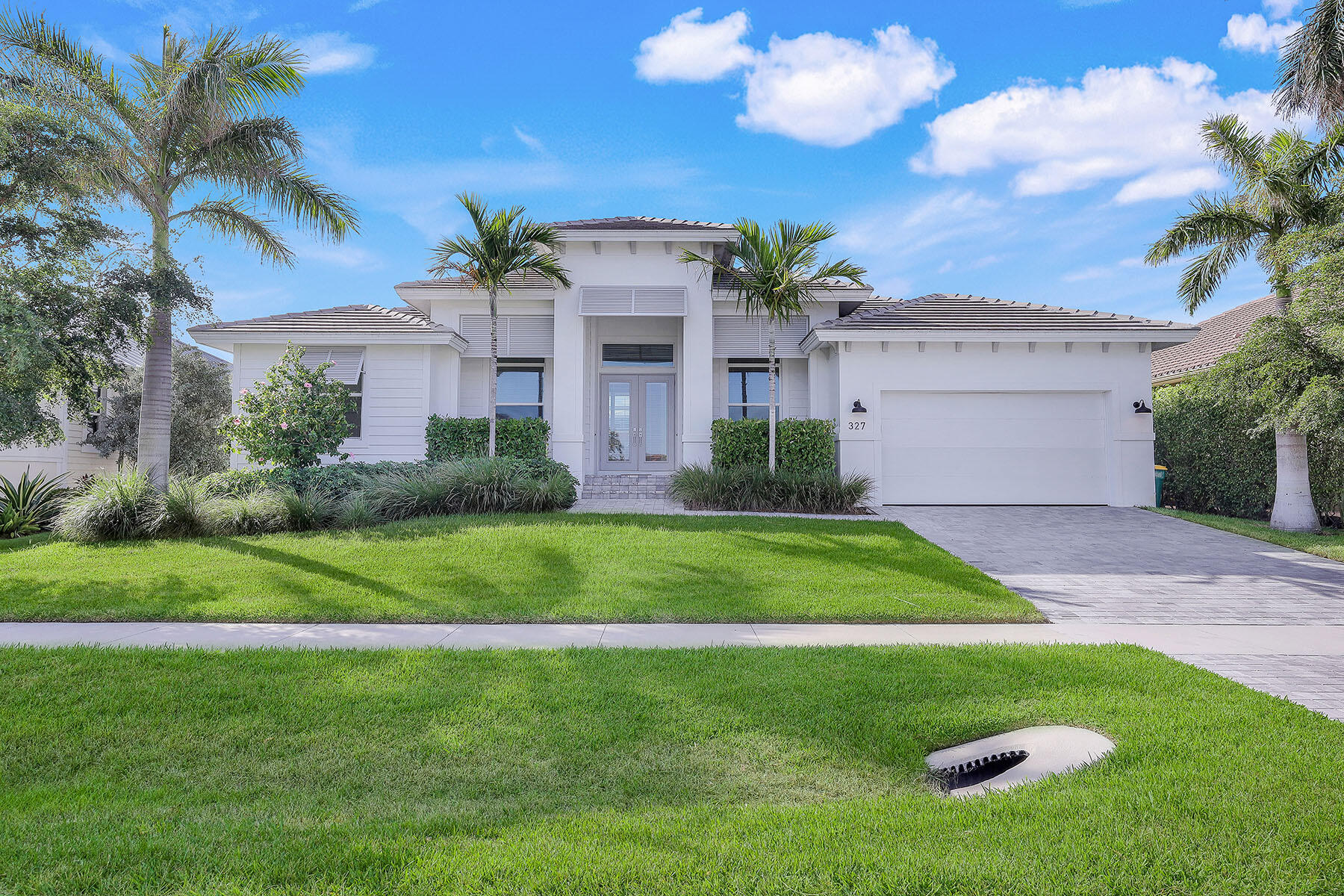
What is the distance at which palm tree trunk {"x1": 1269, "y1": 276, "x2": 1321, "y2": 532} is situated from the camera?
12.3 meters

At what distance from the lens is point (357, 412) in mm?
15773

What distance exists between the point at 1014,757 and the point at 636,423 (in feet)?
45.1

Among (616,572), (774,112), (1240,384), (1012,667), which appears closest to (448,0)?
(774,112)

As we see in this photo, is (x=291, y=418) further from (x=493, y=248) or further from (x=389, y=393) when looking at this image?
(x=493, y=248)

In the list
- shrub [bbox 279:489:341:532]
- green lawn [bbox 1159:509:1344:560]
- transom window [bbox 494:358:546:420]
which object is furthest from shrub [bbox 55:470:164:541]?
green lawn [bbox 1159:509:1344:560]

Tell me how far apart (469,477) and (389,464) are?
7.74 ft

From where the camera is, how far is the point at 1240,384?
12.1 metres

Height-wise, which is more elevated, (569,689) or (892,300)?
(892,300)

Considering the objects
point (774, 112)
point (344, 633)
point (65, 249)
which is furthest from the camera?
point (774, 112)

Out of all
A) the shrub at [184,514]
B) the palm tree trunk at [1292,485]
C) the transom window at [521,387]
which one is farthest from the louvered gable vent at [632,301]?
the palm tree trunk at [1292,485]

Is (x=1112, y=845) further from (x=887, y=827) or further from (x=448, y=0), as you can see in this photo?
(x=448, y=0)

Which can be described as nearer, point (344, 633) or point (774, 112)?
point (344, 633)

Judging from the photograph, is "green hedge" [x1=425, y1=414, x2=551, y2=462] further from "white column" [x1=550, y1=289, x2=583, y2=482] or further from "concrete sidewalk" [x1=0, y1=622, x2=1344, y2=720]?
"concrete sidewalk" [x1=0, y1=622, x2=1344, y2=720]

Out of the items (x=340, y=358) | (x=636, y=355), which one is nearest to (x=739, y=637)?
(x=636, y=355)
